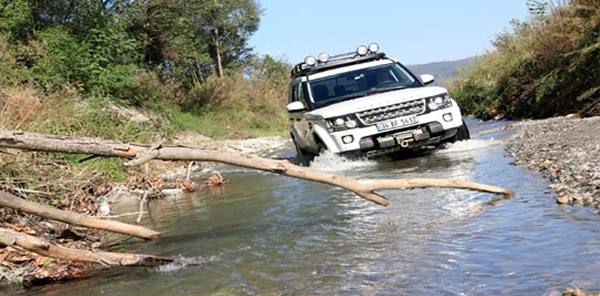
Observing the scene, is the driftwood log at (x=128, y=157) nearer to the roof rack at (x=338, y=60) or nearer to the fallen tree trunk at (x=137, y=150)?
the fallen tree trunk at (x=137, y=150)

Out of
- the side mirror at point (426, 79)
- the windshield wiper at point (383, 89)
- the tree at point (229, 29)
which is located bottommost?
the windshield wiper at point (383, 89)

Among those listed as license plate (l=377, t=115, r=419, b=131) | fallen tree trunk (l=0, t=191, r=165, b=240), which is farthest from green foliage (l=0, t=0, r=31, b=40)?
fallen tree trunk (l=0, t=191, r=165, b=240)

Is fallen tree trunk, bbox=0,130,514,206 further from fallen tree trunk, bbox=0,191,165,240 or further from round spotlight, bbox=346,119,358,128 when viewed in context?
round spotlight, bbox=346,119,358,128

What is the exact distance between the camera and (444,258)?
3.67 m

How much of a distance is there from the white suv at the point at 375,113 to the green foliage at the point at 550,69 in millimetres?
4551

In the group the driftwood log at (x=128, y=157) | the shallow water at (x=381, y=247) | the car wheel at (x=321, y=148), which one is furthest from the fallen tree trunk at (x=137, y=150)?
the car wheel at (x=321, y=148)

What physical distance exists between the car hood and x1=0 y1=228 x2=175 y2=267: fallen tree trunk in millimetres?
4694

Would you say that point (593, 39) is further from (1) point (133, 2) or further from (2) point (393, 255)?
(1) point (133, 2)

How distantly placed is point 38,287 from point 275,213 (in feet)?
8.41

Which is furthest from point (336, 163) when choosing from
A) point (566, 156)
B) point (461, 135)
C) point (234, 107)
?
point (234, 107)

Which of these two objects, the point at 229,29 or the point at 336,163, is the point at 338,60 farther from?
the point at 229,29

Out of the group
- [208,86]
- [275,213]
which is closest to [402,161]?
[275,213]

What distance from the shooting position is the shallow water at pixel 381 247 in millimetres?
3266

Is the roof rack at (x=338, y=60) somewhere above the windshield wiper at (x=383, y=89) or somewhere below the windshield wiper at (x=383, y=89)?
above
